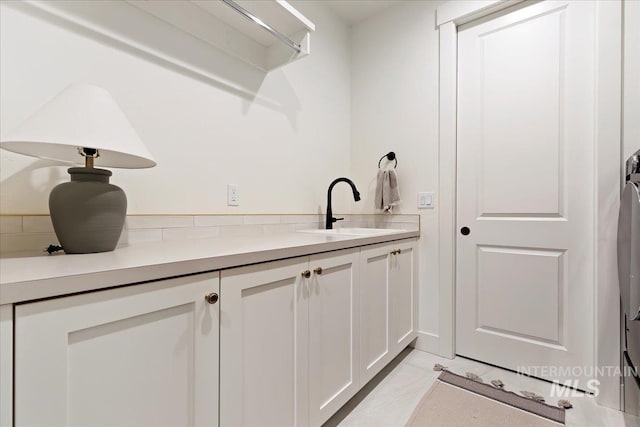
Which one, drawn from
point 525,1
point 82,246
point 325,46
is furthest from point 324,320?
point 525,1

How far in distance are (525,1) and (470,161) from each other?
967 millimetres

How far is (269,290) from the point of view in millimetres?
966

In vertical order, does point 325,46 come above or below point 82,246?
above

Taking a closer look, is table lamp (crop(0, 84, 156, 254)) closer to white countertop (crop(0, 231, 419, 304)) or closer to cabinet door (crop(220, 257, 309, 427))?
white countertop (crop(0, 231, 419, 304))

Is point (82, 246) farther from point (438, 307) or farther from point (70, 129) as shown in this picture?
point (438, 307)

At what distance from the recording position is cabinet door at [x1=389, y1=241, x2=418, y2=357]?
1.70 metres

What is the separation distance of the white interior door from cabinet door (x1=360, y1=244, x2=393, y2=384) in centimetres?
64

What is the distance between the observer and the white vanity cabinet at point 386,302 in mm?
1454

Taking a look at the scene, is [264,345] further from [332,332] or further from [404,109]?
[404,109]

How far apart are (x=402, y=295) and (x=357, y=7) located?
6.99 feet

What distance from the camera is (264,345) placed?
37.0 inches

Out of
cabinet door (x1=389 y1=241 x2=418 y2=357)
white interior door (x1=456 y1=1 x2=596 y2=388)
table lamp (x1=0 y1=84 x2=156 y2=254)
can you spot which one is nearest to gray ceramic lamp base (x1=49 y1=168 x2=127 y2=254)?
table lamp (x1=0 y1=84 x2=156 y2=254)

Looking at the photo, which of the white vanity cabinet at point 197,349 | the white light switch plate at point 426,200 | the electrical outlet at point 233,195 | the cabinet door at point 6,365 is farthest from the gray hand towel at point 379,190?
the cabinet door at point 6,365

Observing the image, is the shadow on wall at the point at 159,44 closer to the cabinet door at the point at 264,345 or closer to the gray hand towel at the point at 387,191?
the gray hand towel at the point at 387,191
